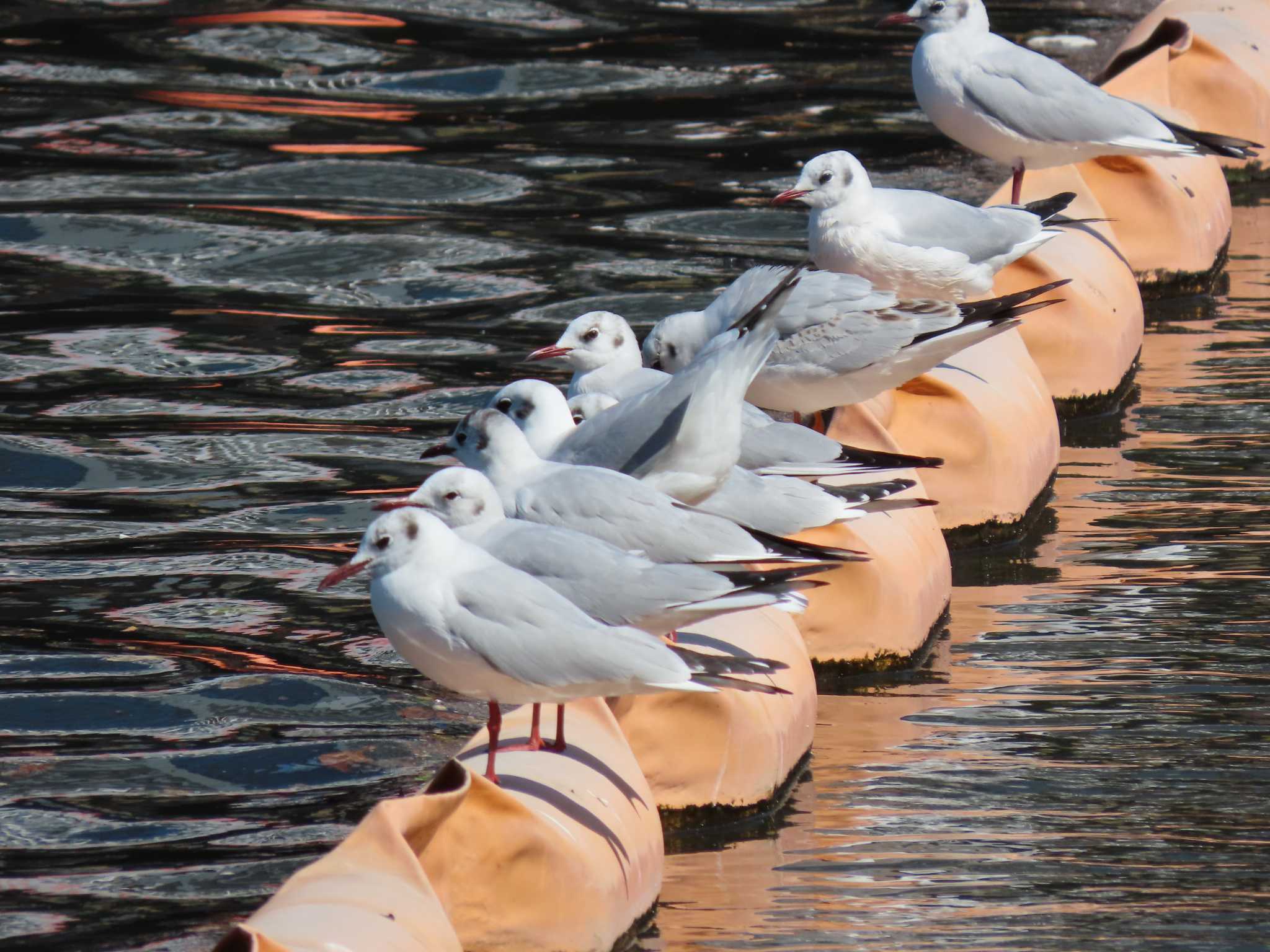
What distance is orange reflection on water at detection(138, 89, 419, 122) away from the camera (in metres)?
14.2

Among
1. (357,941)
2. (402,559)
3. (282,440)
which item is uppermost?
(402,559)

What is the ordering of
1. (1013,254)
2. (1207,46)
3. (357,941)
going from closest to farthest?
(357,941) < (1013,254) < (1207,46)

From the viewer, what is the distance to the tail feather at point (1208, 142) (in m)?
9.55

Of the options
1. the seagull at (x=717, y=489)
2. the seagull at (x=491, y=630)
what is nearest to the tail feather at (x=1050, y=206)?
the seagull at (x=717, y=489)

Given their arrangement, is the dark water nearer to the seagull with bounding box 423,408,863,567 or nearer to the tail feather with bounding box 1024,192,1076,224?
the seagull with bounding box 423,408,863,567

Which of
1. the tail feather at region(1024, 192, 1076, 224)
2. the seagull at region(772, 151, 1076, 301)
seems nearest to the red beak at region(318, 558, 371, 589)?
the seagull at region(772, 151, 1076, 301)

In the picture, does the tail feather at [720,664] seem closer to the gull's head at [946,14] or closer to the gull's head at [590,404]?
the gull's head at [590,404]

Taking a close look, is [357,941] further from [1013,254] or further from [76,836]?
[1013,254]

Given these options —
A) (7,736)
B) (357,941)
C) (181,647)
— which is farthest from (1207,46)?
(357,941)

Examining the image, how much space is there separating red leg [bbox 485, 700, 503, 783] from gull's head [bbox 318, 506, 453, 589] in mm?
373

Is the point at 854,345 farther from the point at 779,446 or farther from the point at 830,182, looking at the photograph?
the point at 830,182

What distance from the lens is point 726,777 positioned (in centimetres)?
561

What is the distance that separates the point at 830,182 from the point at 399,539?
324cm

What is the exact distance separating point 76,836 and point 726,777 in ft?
5.54
